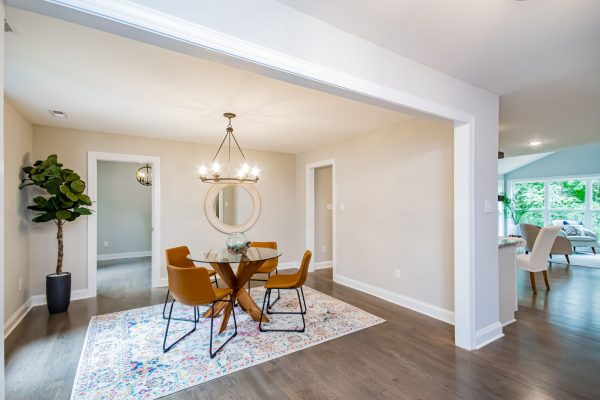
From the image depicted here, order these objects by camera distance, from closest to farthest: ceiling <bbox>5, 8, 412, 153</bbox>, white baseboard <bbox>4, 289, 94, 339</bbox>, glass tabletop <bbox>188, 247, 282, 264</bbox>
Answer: ceiling <bbox>5, 8, 412, 153</bbox> < glass tabletop <bbox>188, 247, 282, 264</bbox> < white baseboard <bbox>4, 289, 94, 339</bbox>

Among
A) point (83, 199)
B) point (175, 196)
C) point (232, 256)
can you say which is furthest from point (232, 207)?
point (232, 256)

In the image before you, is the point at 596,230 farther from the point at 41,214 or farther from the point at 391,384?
the point at 41,214

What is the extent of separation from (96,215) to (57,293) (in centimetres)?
114

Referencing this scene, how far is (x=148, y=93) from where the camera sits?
9.12 feet

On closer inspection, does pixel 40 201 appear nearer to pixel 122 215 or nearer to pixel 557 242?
pixel 122 215

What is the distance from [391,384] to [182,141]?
4.48 m

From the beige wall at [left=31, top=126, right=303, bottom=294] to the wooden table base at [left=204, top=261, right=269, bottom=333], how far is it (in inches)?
81.3

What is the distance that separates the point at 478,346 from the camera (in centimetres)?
258

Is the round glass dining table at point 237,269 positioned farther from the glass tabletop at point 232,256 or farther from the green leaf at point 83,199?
the green leaf at point 83,199

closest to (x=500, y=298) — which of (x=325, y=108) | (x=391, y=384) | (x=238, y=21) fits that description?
(x=391, y=384)

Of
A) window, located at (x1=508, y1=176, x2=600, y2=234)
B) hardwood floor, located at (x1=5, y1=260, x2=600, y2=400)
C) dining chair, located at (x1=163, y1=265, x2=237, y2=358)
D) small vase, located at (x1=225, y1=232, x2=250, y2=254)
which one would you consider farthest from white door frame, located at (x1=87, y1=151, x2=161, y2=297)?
window, located at (x1=508, y1=176, x2=600, y2=234)

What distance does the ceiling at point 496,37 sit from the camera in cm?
162

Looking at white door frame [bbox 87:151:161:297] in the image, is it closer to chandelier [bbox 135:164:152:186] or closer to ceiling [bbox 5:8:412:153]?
ceiling [bbox 5:8:412:153]

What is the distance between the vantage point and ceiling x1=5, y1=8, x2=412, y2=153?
1970 millimetres
